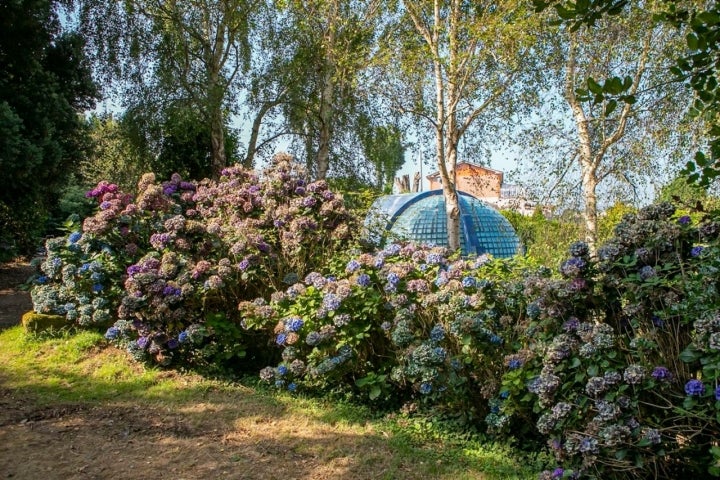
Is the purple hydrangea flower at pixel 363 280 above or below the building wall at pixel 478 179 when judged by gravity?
below

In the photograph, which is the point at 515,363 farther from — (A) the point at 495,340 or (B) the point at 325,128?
(B) the point at 325,128

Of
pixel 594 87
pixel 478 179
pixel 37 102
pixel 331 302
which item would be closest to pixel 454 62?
pixel 478 179

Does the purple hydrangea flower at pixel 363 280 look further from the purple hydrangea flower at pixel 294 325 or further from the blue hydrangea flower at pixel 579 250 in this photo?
the blue hydrangea flower at pixel 579 250

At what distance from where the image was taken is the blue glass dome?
953cm

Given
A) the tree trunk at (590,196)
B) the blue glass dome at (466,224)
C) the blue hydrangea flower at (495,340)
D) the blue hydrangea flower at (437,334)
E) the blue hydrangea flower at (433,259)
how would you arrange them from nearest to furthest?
the blue hydrangea flower at (495,340) → the blue hydrangea flower at (437,334) → the blue hydrangea flower at (433,259) → the tree trunk at (590,196) → the blue glass dome at (466,224)

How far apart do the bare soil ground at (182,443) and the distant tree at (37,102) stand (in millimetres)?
5533

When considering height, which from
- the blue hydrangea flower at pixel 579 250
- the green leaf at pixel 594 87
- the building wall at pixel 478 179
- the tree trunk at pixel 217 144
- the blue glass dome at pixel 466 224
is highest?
the tree trunk at pixel 217 144

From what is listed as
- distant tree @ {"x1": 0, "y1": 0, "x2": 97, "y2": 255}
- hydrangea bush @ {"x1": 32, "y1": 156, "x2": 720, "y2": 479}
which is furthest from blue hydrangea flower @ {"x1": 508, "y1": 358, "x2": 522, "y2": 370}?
distant tree @ {"x1": 0, "y1": 0, "x2": 97, "y2": 255}

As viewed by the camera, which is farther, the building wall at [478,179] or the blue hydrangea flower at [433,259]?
the building wall at [478,179]

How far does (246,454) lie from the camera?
326cm

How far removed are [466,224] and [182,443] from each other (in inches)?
292

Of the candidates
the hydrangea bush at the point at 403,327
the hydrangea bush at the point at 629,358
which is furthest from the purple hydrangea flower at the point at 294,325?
the hydrangea bush at the point at 629,358

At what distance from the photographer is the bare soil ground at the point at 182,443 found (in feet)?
10.00

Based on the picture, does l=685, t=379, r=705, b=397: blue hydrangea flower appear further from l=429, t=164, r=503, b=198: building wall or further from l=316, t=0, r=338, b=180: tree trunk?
l=316, t=0, r=338, b=180: tree trunk
